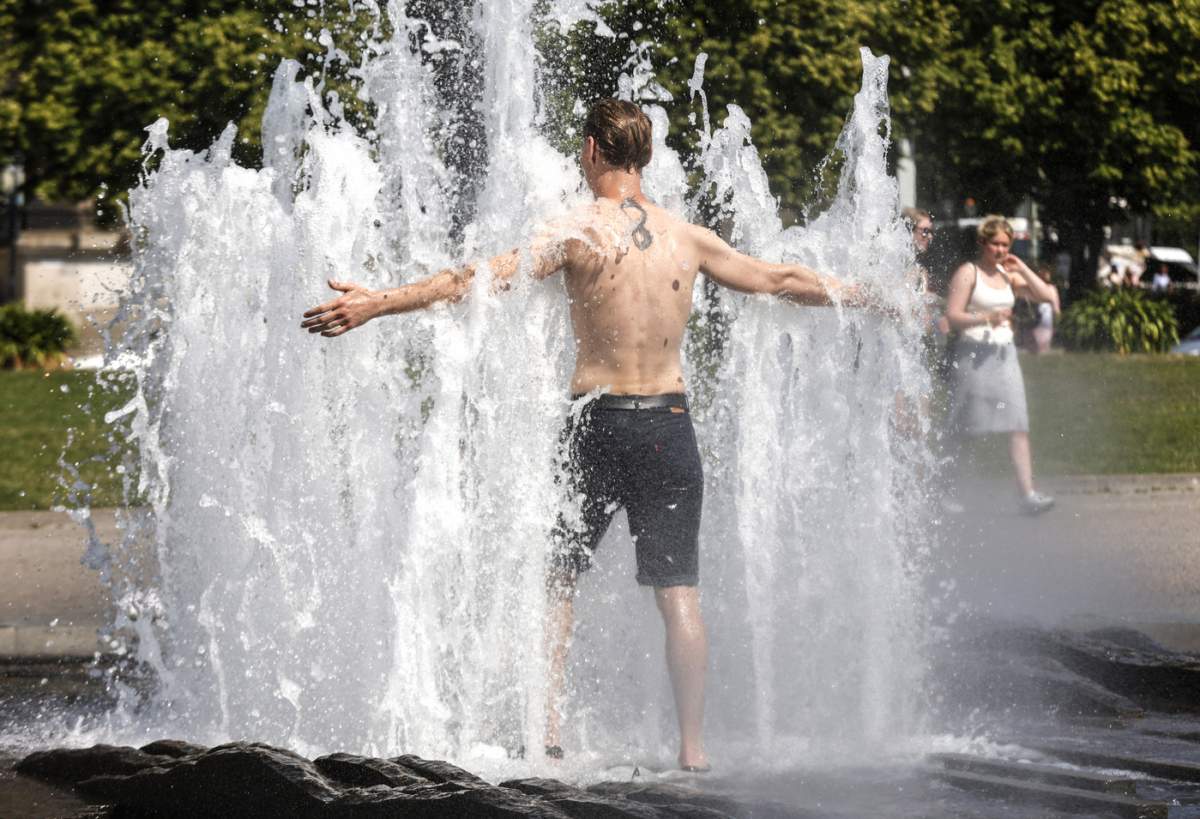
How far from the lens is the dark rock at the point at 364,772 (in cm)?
449

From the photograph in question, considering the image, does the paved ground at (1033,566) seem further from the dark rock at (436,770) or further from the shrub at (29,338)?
the shrub at (29,338)

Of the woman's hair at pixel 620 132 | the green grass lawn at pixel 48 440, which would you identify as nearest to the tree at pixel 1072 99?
the green grass lawn at pixel 48 440

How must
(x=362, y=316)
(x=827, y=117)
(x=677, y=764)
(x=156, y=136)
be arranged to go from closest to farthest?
(x=362, y=316) → (x=677, y=764) → (x=156, y=136) → (x=827, y=117)

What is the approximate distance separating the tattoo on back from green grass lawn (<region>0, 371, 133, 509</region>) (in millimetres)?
2906

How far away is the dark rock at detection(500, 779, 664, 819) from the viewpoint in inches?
165

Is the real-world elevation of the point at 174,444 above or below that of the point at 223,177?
below

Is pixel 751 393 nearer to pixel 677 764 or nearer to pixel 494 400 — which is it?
pixel 494 400

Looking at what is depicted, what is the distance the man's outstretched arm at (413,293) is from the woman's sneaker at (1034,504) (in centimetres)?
601

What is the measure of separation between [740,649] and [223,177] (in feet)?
7.85

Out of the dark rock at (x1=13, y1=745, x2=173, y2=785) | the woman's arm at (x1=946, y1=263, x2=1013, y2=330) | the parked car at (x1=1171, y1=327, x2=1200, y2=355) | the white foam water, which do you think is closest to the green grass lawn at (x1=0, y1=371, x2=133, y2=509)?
the white foam water

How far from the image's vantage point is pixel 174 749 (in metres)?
4.93

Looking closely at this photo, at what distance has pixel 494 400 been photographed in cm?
561

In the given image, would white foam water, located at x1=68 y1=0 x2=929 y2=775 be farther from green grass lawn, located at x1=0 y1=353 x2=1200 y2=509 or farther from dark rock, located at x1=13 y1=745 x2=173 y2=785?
green grass lawn, located at x1=0 y1=353 x2=1200 y2=509

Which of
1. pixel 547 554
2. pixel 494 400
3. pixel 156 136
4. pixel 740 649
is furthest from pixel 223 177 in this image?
pixel 740 649
